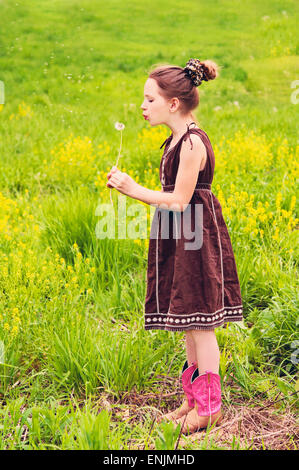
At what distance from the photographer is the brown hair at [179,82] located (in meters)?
2.30

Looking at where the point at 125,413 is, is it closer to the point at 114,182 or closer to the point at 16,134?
the point at 114,182

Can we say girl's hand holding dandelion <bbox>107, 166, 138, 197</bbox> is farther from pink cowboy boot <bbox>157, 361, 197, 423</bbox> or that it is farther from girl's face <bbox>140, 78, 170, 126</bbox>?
A: pink cowboy boot <bbox>157, 361, 197, 423</bbox>

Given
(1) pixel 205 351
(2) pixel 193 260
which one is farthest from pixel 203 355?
(2) pixel 193 260

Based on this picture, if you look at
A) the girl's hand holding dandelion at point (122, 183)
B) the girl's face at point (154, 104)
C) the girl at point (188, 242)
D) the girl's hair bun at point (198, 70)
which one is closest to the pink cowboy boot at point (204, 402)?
the girl at point (188, 242)

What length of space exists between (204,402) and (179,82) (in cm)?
143

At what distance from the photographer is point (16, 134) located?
255 inches

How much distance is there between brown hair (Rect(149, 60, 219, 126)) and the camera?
2.30 meters

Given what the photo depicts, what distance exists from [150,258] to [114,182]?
44cm

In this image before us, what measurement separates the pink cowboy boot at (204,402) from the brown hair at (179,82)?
1.19 m

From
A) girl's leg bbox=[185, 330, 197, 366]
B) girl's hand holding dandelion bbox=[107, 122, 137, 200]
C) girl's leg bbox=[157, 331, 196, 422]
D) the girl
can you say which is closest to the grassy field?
girl's leg bbox=[157, 331, 196, 422]

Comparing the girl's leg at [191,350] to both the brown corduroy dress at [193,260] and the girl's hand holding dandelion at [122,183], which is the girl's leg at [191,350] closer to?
the brown corduroy dress at [193,260]

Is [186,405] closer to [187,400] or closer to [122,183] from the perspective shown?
[187,400]

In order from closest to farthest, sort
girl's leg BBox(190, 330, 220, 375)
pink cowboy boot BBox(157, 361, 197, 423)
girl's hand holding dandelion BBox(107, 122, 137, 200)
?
girl's hand holding dandelion BBox(107, 122, 137, 200), girl's leg BBox(190, 330, 220, 375), pink cowboy boot BBox(157, 361, 197, 423)
